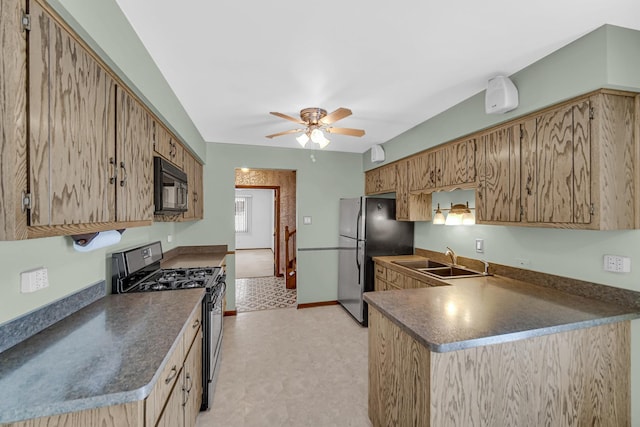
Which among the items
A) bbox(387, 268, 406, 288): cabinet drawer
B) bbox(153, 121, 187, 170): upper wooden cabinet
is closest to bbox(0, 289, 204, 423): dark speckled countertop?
bbox(153, 121, 187, 170): upper wooden cabinet

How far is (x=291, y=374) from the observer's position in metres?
2.62

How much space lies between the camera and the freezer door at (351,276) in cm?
384

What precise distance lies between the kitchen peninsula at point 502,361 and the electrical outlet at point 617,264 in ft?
0.74

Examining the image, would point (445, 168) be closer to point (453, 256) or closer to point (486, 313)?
point (453, 256)

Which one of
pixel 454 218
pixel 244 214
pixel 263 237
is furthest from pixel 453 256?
pixel 244 214

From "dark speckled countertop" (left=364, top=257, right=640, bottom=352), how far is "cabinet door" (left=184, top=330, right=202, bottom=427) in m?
1.22

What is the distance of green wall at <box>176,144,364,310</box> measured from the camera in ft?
13.4

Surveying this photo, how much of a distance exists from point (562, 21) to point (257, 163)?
3.57 meters

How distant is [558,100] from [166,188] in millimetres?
2844

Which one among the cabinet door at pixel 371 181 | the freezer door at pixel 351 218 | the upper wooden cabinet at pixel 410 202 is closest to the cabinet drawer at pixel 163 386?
the freezer door at pixel 351 218

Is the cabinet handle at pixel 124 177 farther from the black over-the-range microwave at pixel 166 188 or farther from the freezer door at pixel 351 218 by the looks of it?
the freezer door at pixel 351 218

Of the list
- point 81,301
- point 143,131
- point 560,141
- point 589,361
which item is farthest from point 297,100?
point 589,361

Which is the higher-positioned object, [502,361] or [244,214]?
[244,214]

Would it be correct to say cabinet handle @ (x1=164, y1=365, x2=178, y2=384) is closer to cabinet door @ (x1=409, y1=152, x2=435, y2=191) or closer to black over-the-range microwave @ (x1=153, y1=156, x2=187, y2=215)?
black over-the-range microwave @ (x1=153, y1=156, x2=187, y2=215)
